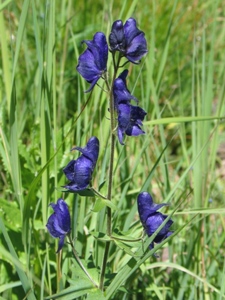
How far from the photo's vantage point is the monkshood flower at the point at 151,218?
1.44 metres

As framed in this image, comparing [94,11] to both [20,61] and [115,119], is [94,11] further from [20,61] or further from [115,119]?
[115,119]

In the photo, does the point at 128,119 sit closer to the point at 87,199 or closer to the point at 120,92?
the point at 120,92

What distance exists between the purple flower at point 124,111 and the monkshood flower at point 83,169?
0.11m

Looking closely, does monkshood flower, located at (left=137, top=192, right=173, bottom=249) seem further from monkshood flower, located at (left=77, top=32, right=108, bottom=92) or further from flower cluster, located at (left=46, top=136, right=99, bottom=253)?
monkshood flower, located at (left=77, top=32, right=108, bottom=92)

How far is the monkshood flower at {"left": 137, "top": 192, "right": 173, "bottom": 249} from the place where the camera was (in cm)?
144

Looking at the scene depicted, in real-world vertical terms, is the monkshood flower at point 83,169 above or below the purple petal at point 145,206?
above

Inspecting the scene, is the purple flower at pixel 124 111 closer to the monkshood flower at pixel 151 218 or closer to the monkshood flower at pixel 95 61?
the monkshood flower at pixel 95 61

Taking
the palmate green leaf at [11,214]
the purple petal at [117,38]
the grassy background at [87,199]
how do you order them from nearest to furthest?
the purple petal at [117,38] < the grassy background at [87,199] < the palmate green leaf at [11,214]

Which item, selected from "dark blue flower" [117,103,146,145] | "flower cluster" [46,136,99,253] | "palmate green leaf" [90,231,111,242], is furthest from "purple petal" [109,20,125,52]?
"palmate green leaf" [90,231,111,242]

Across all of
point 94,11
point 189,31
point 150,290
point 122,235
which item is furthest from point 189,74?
point 122,235

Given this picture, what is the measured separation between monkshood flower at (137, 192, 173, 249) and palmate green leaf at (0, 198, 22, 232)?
63 centimetres

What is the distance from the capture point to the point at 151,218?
1.45 metres

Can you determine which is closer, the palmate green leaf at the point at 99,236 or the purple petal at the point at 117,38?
the purple petal at the point at 117,38

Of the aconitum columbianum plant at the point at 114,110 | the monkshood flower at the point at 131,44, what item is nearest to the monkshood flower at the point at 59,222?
Result: the aconitum columbianum plant at the point at 114,110
